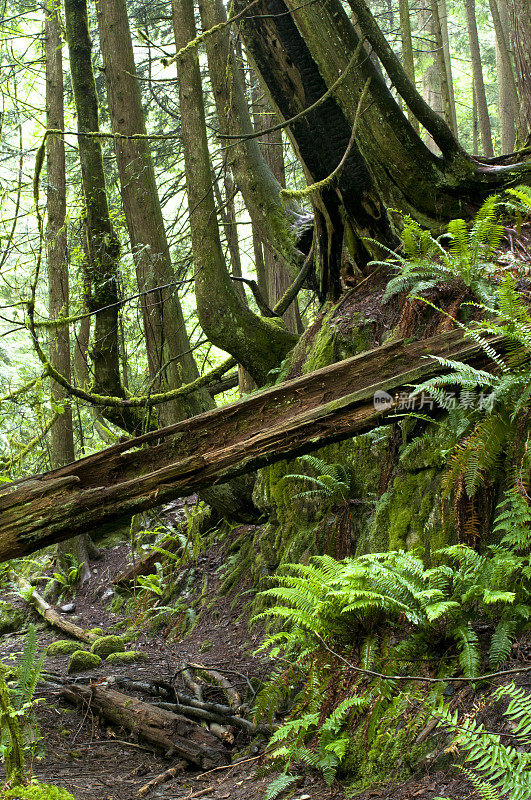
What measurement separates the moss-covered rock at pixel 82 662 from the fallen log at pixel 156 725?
95cm

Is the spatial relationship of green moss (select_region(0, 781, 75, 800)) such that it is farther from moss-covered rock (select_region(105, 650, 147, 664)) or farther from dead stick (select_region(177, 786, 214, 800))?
moss-covered rock (select_region(105, 650, 147, 664))

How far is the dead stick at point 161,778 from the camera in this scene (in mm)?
3458

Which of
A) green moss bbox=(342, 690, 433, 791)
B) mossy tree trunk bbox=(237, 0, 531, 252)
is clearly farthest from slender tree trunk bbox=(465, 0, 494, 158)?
green moss bbox=(342, 690, 433, 791)

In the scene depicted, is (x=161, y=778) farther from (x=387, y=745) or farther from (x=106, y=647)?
(x=106, y=647)

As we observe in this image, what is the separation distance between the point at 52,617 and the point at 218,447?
6.10 m

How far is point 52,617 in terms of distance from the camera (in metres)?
8.55

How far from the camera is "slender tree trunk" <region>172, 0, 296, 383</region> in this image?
6.90m

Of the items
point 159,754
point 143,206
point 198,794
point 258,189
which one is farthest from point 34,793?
point 258,189

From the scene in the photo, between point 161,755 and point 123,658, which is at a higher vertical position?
point 161,755

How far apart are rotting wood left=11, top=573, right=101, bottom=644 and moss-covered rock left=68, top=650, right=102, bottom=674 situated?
4.52 ft

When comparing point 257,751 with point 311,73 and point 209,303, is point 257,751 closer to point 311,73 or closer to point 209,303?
point 209,303

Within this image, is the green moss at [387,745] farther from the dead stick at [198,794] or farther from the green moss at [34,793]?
the green moss at [34,793]

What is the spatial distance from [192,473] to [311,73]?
4.99 m

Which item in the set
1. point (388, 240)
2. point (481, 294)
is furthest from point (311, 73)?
point (481, 294)
